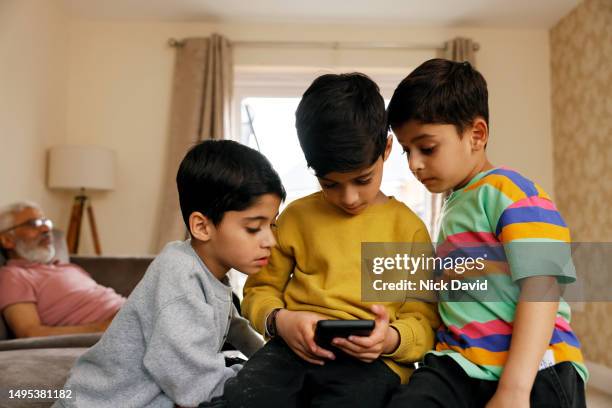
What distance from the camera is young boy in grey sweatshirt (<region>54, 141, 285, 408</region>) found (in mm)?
1127

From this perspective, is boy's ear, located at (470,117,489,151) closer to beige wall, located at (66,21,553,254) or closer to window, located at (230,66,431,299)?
window, located at (230,66,431,299)

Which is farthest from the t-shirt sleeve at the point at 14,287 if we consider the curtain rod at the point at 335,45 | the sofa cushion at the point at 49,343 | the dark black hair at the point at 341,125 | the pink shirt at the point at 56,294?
the curtain rod at the point at 335,45

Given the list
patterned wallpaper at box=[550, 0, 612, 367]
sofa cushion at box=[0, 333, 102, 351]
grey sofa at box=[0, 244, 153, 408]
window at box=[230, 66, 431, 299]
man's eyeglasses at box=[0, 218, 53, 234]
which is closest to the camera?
grey sofa at box=[0, 244, 153, 408]

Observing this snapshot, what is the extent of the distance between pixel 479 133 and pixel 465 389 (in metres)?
0.50

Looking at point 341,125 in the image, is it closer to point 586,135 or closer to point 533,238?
point 533,238

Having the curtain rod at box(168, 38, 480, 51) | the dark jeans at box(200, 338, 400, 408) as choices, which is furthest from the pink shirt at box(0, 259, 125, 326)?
the curtain rod at box(168, 38, 480, 51)

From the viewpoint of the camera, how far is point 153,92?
5.13 m

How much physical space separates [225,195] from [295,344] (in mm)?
362

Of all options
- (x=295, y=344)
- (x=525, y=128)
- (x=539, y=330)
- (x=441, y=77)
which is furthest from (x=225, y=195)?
(x=525, y=128)

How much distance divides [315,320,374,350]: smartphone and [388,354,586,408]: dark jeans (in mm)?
126

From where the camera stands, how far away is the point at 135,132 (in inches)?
201

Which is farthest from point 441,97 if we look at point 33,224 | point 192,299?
point 33,224

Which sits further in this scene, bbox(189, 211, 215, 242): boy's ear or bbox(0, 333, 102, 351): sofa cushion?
bbox(0, 333, 102, 351): sofa cushion

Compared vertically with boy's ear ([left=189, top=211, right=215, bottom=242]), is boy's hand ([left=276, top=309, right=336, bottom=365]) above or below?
below
